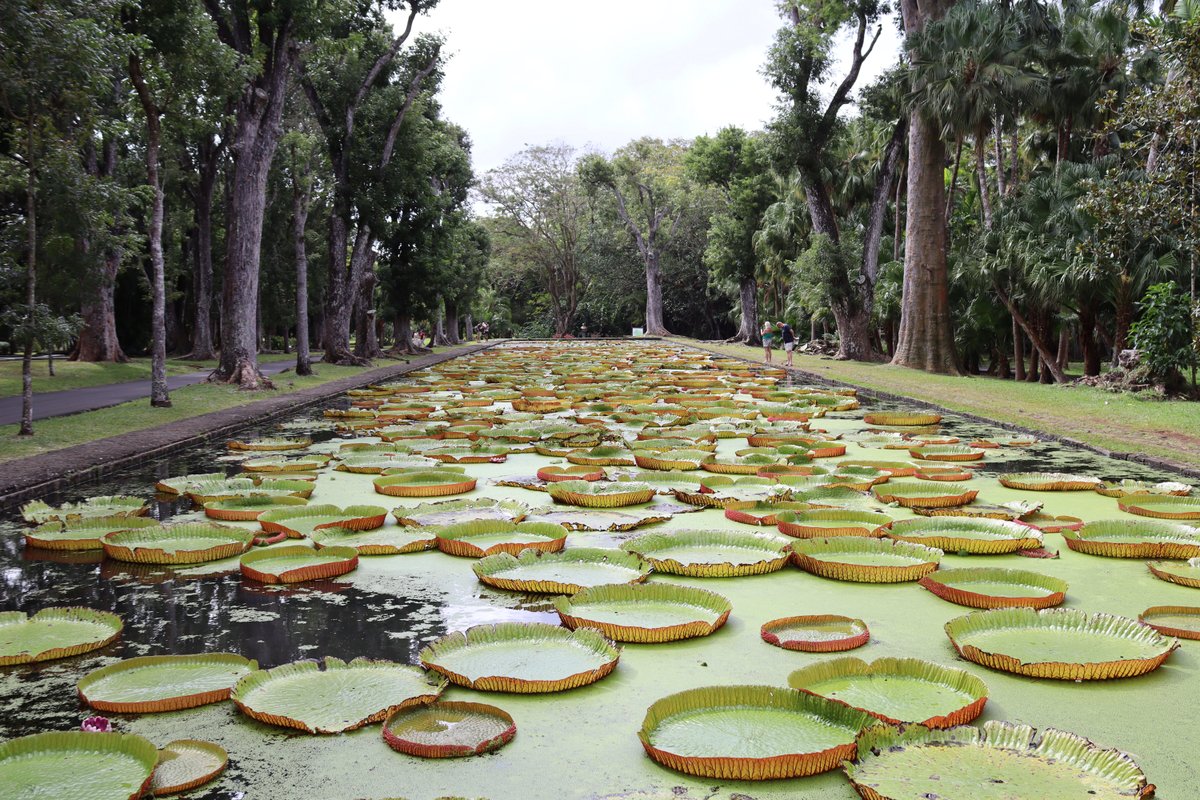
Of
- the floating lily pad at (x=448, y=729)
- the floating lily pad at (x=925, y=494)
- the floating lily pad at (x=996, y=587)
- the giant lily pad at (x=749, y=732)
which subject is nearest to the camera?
the giant lily pad at (x=749, y=732)

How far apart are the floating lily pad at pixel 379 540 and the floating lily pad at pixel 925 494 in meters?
2.72

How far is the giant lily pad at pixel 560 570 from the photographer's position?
372cm

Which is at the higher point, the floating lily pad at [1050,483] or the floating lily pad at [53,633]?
the floating lily pad at [1050,483]

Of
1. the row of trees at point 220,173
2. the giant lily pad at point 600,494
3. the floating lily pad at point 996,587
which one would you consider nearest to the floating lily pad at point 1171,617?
the floating lily pad at point 996,587

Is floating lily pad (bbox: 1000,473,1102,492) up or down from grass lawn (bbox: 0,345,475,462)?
up

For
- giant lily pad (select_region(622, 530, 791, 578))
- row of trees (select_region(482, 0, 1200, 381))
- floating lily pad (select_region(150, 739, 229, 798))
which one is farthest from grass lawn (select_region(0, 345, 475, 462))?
row of trees (select_region(482, 0, 1200, 381))

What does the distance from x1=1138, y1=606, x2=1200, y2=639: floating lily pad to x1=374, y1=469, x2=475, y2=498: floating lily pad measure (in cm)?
388

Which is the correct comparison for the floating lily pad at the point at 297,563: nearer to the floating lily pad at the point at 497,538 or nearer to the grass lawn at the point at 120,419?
the floating lily pad at the point at 497,538

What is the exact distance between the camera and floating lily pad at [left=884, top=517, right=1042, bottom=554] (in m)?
4.29

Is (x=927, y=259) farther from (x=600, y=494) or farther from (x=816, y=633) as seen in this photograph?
(x=816, y=633)

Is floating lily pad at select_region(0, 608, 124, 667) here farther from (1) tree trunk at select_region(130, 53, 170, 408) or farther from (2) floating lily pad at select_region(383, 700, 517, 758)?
(1) tree trunk at select_region(130, 53, 170, 408)

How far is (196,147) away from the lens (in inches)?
1048

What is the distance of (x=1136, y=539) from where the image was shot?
439cm

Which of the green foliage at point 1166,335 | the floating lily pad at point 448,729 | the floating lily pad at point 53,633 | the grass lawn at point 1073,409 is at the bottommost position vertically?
the floating lily pad at point 53,633
